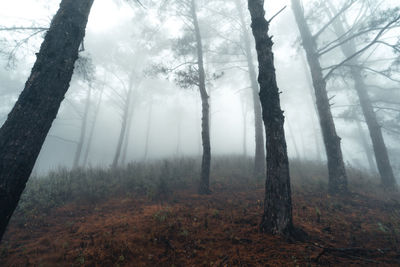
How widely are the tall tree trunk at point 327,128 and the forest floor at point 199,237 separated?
1180 millimetres

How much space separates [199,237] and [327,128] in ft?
22.2

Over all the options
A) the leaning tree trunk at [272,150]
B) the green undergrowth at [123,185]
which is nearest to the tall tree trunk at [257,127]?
the green undergrowth at [123,185]

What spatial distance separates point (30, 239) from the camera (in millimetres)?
3670

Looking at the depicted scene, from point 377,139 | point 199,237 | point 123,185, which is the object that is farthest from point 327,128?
point 123,185

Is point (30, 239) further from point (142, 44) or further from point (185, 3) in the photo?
point (142, 44)

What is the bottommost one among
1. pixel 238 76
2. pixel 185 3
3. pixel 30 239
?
pixel 30 239

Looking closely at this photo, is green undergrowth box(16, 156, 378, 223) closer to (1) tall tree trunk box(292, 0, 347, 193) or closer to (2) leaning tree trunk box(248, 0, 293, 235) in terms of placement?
(1) tall tree trunk box(292, 0, 347, 193)

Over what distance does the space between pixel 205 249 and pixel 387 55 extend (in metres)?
24.9

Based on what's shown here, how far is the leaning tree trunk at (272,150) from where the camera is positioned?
320 centimetres

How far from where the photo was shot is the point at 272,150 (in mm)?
3480

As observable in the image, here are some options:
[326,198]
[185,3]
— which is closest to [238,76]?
[185,3]

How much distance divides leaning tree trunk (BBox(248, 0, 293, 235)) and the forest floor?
1.13 feet

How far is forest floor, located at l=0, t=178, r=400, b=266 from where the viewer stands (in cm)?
251

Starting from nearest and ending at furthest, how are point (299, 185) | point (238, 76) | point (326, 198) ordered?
point (326, 198) → point (299, 185) → point (238, 76)
